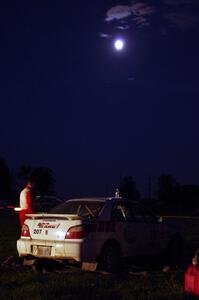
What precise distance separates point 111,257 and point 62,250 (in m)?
1.03

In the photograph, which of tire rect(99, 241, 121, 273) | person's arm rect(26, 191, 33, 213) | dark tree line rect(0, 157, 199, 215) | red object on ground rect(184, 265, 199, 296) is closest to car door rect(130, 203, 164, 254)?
tire rect(99, 241, 121, 273)

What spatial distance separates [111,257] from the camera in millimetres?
10680

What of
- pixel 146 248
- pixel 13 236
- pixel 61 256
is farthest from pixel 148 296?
pixel 13 236

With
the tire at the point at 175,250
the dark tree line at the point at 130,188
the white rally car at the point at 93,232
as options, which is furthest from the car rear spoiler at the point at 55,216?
the dark tree line at the point at 130,188

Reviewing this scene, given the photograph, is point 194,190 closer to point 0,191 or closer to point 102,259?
point 0,191

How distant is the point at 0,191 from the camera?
4304 inches

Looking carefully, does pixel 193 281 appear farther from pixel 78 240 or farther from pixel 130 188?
pixel 130 188

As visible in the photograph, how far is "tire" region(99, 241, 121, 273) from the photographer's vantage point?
1050cm

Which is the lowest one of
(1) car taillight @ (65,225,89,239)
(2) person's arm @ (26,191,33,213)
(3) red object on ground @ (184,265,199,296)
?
(3) red object on ground @ (184,265,199,296)

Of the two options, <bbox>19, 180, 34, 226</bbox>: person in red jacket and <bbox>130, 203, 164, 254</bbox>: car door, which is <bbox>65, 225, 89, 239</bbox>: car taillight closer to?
<bbox>130, 203, 164, 254</bbox>: car door

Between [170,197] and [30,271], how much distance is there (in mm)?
91112

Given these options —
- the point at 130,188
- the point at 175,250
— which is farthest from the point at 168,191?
the point at 175,250

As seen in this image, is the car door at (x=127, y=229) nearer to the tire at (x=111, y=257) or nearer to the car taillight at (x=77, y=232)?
the tire at (x=111, y=257)

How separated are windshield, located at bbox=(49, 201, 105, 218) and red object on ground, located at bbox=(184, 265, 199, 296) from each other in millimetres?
3000
